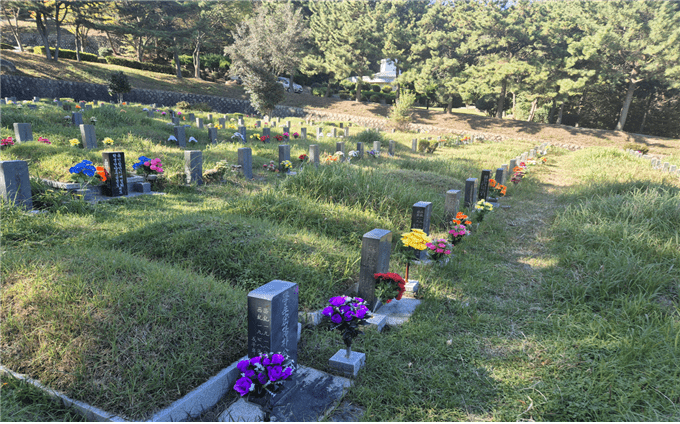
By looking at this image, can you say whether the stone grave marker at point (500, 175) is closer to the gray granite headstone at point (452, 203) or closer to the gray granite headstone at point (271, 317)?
the gray granite headstone at point (452, 203)

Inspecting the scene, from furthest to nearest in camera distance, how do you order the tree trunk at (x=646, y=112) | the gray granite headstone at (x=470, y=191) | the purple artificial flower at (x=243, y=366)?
1. the tree trunk at (x=646, y=112)
2. the gray granite headstone at (x=470, y=191)
3. the purple artificial flower at (x=243, y=366)

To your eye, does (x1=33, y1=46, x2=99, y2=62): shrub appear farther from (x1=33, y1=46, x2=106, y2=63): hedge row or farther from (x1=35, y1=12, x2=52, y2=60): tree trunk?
(x1=35, y1=12, x2=52, y2=60): tree trunk

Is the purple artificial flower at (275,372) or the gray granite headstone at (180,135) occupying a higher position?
the gray granite headstone at (180,135)

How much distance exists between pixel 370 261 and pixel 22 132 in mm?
9023

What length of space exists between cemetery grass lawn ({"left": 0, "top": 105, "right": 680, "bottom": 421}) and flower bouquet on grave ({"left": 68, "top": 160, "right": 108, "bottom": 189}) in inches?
26.5

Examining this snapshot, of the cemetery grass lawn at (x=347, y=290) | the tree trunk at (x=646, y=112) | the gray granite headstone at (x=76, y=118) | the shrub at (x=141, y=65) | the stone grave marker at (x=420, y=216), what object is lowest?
the cemetery grass lawn at (x=347, y=290)

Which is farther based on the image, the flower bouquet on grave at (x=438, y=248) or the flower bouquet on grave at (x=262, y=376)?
the flower bouquet on grave at (x=438, y=248)

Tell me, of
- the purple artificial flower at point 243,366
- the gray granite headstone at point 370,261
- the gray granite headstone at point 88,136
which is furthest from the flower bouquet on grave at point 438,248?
the gray granite headstone at point 88,136

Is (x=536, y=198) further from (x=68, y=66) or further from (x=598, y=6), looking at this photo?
(x=68, y=66)

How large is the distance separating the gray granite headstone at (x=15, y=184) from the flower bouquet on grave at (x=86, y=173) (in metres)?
0.86

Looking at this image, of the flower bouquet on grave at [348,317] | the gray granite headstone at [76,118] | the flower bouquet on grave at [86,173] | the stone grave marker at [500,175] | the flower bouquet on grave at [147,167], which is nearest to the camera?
the flower bouquet on grave at [348,317]

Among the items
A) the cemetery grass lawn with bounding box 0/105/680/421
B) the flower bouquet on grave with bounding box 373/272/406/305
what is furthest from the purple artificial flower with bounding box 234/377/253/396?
the flower bouquet on grave with bounding box 373/272/406/305

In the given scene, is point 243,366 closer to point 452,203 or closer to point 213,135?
point 452,203

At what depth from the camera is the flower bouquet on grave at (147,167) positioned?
293 inches
